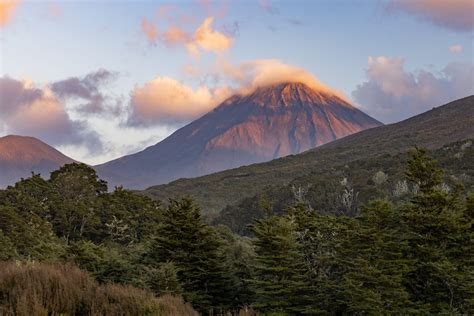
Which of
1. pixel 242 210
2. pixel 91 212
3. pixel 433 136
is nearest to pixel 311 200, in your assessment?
pixel 242 210

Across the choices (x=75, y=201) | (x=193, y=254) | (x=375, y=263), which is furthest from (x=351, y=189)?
(x=375, y=263)

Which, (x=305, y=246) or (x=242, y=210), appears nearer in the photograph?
(x=305, y=246)

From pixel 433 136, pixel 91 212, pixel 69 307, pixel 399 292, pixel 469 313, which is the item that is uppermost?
pixel 433 136

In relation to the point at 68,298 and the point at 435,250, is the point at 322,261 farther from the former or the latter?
the point at 68,298

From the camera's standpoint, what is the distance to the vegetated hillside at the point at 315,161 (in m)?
105

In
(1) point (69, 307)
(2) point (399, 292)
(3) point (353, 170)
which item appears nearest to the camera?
(1) point (69, 307)

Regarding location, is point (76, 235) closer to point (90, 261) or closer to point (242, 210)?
point (90, 261)

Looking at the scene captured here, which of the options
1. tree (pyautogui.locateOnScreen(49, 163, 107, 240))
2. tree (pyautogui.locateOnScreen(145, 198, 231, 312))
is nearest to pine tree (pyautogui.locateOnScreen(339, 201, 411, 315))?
tree (pyautogui.locateOnScreen(145, 198, 231, 312))

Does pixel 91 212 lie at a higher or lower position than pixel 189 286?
higher

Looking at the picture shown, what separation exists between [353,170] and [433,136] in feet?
137

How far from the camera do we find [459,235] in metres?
19.0

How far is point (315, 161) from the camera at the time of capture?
12369cm

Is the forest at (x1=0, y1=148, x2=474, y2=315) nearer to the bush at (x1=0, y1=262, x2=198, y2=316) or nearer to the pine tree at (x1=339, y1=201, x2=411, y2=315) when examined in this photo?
the pine tree at (x1=339, y1=201, x2=411, y2=315)

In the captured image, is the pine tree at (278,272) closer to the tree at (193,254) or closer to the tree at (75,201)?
the tree at (193,254)
